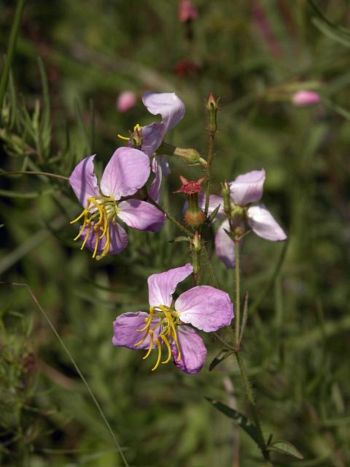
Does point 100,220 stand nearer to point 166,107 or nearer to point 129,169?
A: point 129,169

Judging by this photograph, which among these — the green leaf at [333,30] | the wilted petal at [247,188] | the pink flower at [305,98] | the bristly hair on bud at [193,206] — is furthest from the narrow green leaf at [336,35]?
the bristly hair on bud at [193,206]

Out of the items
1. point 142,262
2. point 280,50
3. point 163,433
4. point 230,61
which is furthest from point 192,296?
point 280,50

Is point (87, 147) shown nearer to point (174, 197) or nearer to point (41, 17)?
point (174, 197)

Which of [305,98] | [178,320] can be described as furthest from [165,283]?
[305,98]

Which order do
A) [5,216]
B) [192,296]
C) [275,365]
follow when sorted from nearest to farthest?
1. [192,296]
2. [275,365]
3. [5,216]

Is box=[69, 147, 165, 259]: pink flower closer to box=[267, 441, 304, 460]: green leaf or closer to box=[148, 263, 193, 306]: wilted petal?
box=[148, 263, 193, 306]: wilted petal

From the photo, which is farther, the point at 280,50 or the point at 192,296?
the point at 280,50
